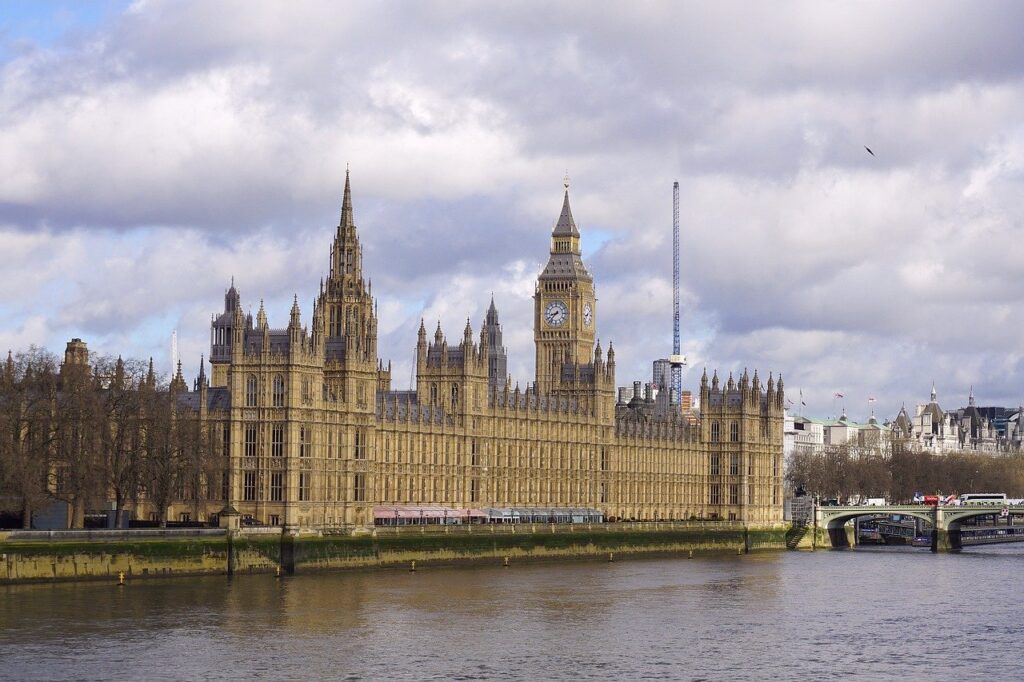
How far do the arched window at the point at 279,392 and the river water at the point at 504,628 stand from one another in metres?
13.2

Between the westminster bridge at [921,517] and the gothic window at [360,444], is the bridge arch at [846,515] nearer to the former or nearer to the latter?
the westminster bridge at [921,517]

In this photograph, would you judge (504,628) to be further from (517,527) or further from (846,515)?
(846,515)

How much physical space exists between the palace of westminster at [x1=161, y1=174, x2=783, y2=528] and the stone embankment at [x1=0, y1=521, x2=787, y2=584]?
5024mm

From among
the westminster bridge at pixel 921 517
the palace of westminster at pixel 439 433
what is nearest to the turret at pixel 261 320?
the palace of westminster at pixel 439 433

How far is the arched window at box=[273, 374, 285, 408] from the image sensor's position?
12419 centimetres

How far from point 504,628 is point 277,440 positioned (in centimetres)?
3795

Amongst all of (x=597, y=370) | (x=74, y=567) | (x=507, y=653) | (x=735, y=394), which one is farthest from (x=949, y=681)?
(x=735, y=394)

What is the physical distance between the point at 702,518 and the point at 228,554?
84118mm

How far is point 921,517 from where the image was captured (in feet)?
600

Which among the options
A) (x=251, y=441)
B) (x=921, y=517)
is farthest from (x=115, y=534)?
(x=921, y=517)

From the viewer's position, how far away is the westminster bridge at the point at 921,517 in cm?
17938

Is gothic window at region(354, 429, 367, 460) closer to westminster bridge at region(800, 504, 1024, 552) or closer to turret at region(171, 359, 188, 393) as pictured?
turret at region(171, 359, 188, 393)

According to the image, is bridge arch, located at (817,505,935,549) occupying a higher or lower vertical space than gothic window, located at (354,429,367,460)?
lower

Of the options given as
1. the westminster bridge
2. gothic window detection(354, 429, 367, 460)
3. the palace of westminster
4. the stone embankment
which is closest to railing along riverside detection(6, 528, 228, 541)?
the stone embankment
